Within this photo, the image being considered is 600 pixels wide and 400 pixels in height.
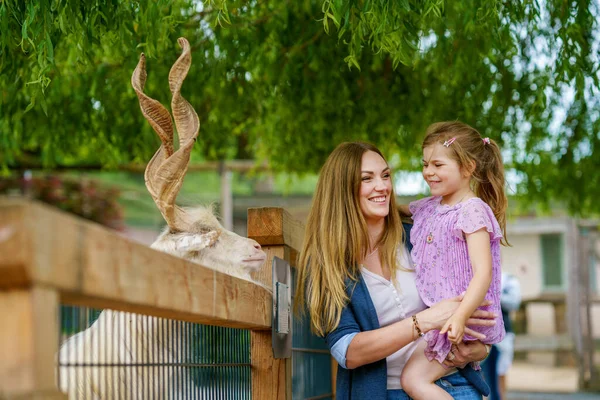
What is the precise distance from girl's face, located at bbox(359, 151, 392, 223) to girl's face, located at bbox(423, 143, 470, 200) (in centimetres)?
20

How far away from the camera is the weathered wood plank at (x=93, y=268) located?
1126 millimetres

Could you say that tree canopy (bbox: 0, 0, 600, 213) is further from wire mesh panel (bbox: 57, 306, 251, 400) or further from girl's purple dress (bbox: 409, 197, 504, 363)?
wire mesh panel (bbox: 57, 306, 251, 400)

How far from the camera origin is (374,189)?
117 inches

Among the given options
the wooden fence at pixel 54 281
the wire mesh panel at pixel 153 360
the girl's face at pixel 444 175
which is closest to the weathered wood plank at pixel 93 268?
the wooden fence at pixel 54 281

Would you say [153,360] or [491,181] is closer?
[153,360]

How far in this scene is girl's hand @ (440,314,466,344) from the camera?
262 cm

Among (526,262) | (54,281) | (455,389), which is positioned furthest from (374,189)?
(526,262)

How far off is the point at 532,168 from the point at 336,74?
3224 millimetres

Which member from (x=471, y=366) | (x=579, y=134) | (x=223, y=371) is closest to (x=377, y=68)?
(x=579, y=134)

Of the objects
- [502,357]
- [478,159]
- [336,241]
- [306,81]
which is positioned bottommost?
[502,357]

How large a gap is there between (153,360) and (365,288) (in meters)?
0.89

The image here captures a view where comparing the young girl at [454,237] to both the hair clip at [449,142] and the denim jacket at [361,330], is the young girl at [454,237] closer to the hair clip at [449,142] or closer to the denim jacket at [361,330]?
the hair clip at [449,142]

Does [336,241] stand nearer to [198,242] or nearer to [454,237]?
[454,237]

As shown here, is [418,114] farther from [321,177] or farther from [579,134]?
[321,177]
